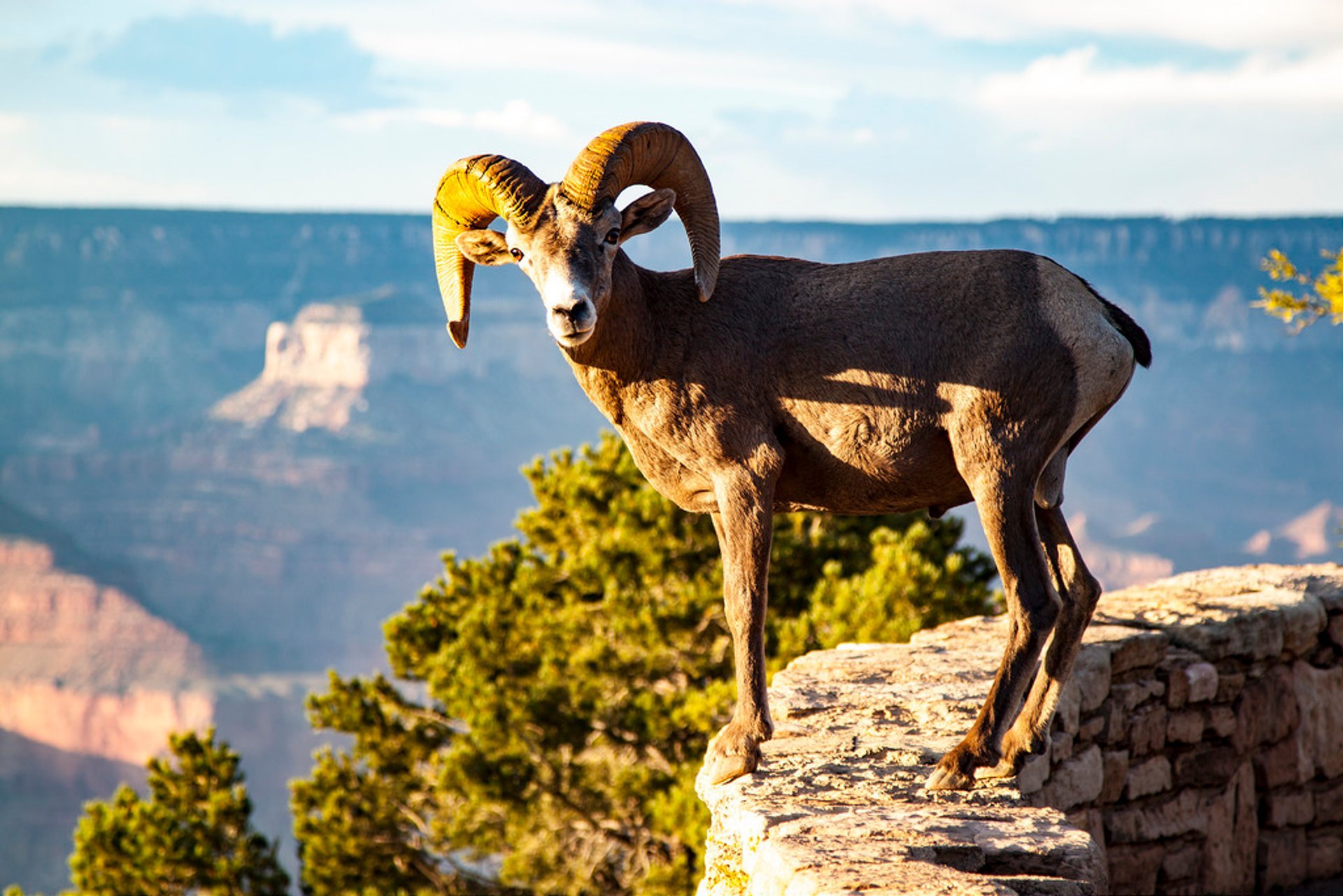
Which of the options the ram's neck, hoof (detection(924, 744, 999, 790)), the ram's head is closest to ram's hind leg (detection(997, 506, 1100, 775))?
hoof (detection(924, 744, 999, 790))

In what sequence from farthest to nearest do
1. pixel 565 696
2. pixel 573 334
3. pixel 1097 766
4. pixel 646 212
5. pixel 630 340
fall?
1. pixel 565 696
2. pixel 1097 766
3. pixel 630 340
4. pixel 646 212
5. pixel 573 334

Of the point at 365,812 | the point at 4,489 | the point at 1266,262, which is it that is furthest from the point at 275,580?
the point at 1266,262

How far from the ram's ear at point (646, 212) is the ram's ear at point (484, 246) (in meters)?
0.43

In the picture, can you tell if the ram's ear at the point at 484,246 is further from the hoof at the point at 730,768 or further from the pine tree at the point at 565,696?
the pine tree at the point at 565,696

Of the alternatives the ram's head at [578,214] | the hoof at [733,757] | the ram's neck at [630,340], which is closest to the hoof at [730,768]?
the hoof at [733,757]

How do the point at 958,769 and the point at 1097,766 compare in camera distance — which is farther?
the point at 1097,766

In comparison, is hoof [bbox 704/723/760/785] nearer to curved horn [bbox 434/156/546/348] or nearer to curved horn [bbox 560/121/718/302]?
curved horn [bbox 560/121/718/302]

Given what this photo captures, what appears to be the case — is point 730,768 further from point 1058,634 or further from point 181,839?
point 181,839

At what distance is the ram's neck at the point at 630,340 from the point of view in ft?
16.4

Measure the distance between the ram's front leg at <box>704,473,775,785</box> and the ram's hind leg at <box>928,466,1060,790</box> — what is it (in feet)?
2.27

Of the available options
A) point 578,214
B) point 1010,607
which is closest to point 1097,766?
point 1010,607

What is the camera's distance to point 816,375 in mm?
5078

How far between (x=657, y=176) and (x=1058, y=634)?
93.2 inches

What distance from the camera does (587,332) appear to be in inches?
178
